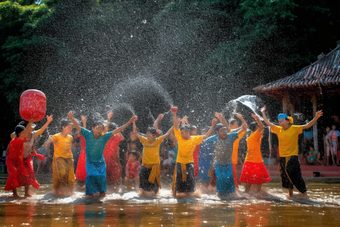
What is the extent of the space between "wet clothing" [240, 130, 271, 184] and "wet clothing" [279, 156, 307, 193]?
532mm

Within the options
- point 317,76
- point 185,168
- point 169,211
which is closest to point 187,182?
point 185,168

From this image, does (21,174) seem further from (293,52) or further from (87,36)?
(293,52)

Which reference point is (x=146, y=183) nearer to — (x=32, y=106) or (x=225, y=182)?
(x=225, y=182)

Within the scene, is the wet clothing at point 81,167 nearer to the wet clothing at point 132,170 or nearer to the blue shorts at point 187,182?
the wet clothing at point 132,170

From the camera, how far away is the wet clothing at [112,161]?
8.91 m

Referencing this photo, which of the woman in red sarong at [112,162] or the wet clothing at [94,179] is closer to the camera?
the wet clothing at [94,179]

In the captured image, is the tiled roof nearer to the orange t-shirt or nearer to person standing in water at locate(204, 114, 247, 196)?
the orange t-shirt

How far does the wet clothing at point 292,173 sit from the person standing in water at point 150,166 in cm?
236

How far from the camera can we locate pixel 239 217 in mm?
5238

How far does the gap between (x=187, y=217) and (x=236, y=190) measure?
2968 mm

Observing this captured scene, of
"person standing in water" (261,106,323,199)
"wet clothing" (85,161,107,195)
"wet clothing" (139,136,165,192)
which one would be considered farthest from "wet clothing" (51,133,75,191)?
"person standing in water" (261,106,323,199)

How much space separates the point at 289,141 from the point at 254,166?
1023mm

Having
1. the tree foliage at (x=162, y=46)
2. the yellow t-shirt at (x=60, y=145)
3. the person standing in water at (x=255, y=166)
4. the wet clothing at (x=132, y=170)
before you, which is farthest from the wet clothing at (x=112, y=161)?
the tree foliage at (x=162, y=46)

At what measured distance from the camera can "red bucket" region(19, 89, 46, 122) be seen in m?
7.71
